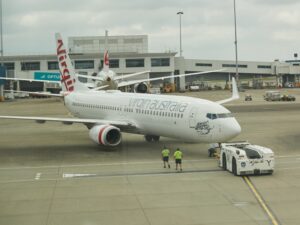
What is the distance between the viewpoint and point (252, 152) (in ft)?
92.1

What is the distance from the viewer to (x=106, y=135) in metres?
37.3

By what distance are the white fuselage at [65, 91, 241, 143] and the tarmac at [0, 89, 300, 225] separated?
163 centimetres

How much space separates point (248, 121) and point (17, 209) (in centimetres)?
3963

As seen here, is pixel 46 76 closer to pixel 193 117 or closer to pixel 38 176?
pixel 193 117

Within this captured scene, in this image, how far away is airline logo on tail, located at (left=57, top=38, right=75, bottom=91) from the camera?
5041 centimetres

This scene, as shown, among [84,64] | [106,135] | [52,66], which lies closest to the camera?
[106,135]

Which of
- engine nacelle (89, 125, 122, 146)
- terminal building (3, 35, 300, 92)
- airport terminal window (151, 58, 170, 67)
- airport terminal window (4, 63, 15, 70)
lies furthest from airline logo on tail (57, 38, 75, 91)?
airport terminal window (151, 58, 170, 67)

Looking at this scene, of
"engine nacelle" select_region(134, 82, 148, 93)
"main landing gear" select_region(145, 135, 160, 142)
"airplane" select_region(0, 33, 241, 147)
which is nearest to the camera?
"airplane" select_region(0, 33, 241, 147)

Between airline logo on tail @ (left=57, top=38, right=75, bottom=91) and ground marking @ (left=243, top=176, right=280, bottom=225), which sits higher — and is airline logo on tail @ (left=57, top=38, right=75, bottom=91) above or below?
above

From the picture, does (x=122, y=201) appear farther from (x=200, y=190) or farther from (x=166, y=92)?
(x=166, y=92)

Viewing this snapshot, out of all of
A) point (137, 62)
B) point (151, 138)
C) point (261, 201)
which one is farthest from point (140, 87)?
point (261, 201)

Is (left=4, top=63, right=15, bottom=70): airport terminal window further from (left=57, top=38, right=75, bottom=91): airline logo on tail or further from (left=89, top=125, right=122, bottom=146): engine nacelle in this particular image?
(left=89, top=125, right=122, bottom=146): engine nacelle

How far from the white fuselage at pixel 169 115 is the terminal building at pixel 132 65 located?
79577 mm

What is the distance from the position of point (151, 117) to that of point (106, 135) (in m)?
3.32
